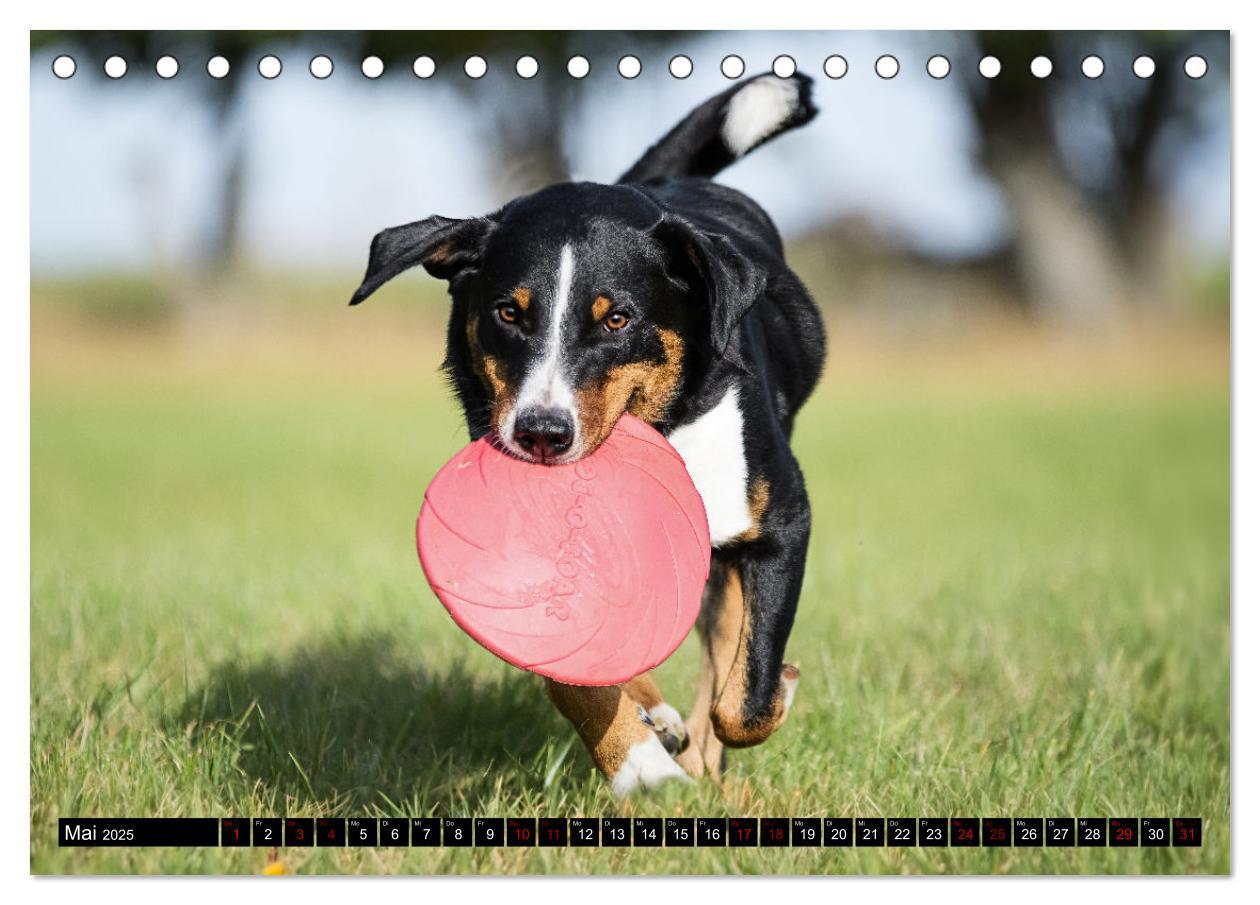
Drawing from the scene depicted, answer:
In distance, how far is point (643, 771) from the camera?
140 inches

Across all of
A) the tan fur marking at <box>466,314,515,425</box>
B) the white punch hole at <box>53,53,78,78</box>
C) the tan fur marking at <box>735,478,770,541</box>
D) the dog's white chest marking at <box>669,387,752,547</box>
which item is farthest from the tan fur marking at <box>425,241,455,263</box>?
the white punch hole at <box>53,53,78,78</box>

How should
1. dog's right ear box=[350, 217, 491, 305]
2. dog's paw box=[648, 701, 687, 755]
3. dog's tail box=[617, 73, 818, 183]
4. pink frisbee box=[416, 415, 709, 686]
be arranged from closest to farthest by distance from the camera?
pink frisbee box=[416, 415, 709, 686] < dog's right ear box=[350, 217, 491, 305] < dog's paw box=[648, 701, 687, 755] < dog's tail box=[617, 73, 818, 183]

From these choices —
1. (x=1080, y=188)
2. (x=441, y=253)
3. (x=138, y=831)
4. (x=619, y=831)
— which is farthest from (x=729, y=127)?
(x=1080, y=188)

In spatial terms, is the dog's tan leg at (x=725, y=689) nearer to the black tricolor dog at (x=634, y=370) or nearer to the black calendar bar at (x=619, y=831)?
the black tricolor dog at (x=634, y=370)

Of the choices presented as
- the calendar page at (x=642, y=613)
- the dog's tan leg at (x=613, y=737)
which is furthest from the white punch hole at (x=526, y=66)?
the dog's tan leg at (x=613, y=737)

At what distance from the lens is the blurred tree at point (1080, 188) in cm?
681

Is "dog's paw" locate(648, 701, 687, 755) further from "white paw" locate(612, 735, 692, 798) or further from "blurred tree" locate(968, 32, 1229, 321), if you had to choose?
"blurred tree" locate(968, 32, 1229, 321)

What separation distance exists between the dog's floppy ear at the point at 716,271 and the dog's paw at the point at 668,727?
1023 millimetres

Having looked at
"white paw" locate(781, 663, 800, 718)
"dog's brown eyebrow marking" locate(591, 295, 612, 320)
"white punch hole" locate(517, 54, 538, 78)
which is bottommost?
"white paw" locate(781, 663, 800, 718)

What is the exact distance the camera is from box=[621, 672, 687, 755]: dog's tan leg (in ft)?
12.5

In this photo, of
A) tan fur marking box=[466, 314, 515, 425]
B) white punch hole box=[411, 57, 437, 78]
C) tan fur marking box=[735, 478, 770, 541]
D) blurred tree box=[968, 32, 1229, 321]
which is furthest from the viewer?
blurred tree box=[968, 32, 1229, 321]

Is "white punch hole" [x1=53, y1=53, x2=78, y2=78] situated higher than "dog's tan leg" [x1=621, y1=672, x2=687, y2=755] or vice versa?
"white punch hole" [x1=53, y1=53, x2=78, y2=78]

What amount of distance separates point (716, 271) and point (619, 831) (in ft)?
4.49

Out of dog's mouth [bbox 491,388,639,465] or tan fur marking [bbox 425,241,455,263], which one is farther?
tan fur marking [bbox 425,241,455,263]
